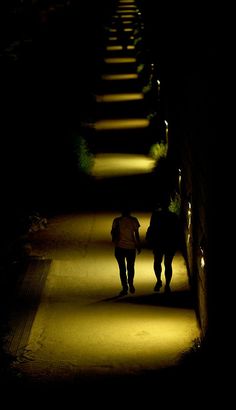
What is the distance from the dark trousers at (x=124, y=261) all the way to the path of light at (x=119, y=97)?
2558 cm

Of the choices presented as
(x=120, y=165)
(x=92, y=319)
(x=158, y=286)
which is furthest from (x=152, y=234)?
(x=120, y=165)

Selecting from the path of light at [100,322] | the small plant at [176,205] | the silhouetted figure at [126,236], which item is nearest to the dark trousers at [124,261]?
the silhouetted figure at [126,236]

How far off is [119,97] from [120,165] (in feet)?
40.9

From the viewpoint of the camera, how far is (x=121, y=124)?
37719mm

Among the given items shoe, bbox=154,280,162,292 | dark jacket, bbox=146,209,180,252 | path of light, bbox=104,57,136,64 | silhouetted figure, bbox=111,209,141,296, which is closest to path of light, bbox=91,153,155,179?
shoe, bbox=154,280,162,292

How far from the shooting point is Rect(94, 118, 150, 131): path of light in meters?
37.1

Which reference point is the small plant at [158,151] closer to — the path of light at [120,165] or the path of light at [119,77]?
the path of light at [120,165]

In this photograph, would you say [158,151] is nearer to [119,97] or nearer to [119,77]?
[119,97]

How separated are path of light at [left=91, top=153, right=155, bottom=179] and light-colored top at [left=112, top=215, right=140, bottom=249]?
500 inches

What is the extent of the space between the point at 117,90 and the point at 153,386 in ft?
110

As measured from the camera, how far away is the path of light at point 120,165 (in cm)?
2959

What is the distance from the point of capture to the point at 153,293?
1717 centimetres

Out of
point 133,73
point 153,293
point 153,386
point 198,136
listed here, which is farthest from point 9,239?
point 133,73

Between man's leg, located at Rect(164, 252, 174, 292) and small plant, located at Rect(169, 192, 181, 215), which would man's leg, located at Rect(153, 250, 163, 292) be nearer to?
man's leg, located at Rect(164, 252, 174, 292)
